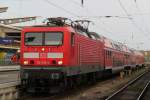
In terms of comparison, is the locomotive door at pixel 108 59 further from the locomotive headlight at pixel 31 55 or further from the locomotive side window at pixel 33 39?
the locomotive headlight at pixel 31 55

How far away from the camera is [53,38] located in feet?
57.1

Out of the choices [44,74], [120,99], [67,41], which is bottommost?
[120,99]

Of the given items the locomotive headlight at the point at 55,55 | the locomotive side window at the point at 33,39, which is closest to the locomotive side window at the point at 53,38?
the locomotive side window at the point at 33,39

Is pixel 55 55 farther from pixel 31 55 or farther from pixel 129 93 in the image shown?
pixel 129 93

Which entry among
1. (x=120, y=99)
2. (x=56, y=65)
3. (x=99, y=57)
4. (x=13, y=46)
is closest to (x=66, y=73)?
(x=56, y=65)

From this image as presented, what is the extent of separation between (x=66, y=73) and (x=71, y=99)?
1.13m

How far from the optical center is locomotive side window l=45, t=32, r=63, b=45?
17281 millimetres

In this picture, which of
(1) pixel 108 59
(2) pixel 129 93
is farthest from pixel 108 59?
(2) pixel 129 93

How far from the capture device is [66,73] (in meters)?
16.9

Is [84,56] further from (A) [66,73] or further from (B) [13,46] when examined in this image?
(B) [13,46]

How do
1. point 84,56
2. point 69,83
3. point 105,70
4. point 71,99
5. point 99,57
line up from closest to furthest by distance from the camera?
point 71,99 < point 69,83 < point 84,56 < point 99,57 < point 105,70

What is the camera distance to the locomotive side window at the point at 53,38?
17.3m

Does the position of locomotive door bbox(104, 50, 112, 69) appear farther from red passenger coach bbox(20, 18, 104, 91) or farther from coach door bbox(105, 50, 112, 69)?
red passenger coach bbox(20, 18, 104, 91)

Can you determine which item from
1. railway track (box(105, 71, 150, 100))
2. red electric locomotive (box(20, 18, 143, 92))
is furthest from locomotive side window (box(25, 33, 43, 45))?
railway track (box(105, 71, 150, 100))
